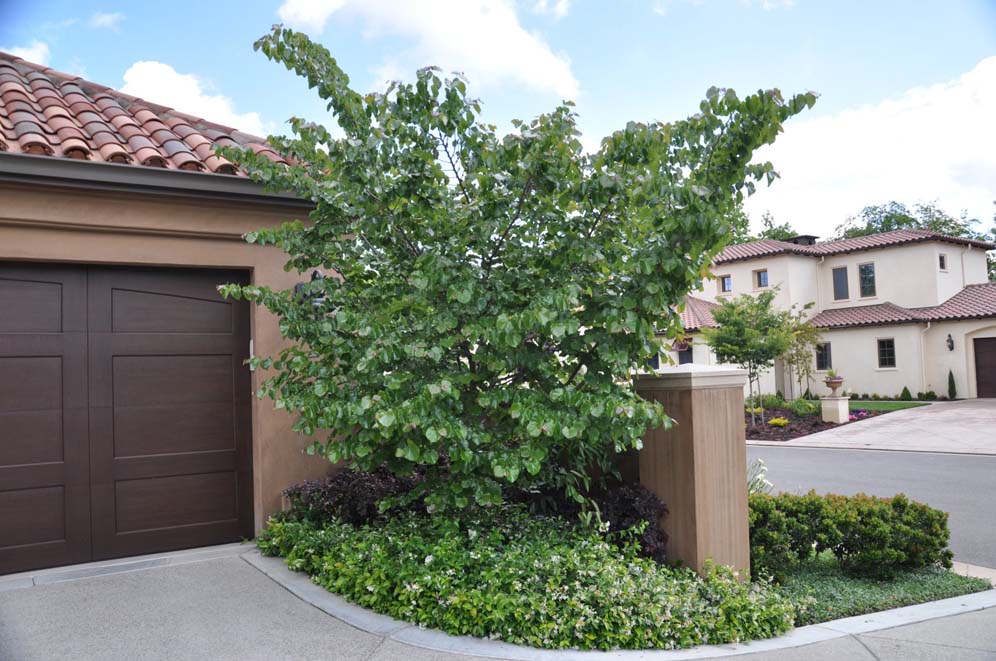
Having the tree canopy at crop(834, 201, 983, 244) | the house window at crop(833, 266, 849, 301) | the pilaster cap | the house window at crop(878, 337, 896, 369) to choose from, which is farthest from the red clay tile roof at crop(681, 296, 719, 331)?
the pilaster cap

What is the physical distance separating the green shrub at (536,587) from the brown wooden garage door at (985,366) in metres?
27.8

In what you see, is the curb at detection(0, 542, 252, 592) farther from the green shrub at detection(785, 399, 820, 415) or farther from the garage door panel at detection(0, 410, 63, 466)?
the green shrub at detection(785, 399, 820, 415)

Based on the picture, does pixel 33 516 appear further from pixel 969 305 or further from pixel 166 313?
pixel 969 305

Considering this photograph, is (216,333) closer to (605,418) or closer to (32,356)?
(32,356)

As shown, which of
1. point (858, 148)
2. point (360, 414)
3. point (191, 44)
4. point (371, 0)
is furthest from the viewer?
point (858, 148)

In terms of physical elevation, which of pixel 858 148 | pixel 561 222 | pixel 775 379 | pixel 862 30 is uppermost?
pixel 858 148

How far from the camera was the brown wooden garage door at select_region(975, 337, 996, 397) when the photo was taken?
27.1m

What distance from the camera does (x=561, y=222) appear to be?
498 cm

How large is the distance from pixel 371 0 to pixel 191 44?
6.99ft

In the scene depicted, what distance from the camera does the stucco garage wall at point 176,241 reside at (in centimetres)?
564

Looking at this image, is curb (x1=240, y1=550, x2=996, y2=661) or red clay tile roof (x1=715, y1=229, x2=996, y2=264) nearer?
curb (x1=240, y1=550, x2=996, y2=661)

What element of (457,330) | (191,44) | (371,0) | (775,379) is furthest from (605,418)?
(775,379)

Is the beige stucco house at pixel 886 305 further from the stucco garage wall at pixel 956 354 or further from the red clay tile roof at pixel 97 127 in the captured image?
the red clay tile roof at pixel 97 127

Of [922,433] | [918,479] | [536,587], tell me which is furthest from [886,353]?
[536,587]
